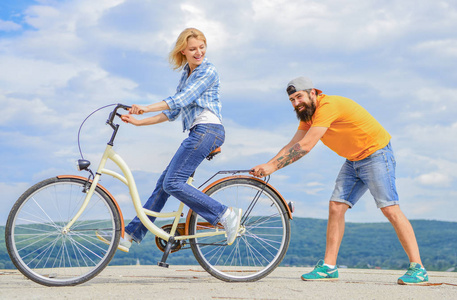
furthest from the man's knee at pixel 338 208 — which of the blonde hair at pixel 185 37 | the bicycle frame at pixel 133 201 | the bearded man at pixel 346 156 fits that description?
the blonde hair at pixel 185 37

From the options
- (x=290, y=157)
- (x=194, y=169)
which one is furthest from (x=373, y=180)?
(x=194, y=169)

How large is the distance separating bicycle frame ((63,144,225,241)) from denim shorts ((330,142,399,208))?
1352 mm

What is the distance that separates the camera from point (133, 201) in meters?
4.53

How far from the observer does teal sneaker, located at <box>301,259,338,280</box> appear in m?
5.09

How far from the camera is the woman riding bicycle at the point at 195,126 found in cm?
434

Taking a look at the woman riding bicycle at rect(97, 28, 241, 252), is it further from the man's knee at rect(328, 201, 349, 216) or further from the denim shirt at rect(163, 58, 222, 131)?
the man's knee at rect(328, 201, 349, 216)

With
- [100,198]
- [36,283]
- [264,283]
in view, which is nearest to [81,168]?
[100,198]

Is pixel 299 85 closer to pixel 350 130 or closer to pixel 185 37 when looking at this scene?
pixel 350 130

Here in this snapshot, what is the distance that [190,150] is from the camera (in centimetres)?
436

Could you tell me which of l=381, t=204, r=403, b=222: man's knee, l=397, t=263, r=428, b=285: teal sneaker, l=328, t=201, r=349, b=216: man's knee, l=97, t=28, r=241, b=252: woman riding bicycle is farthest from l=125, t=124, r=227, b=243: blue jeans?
l=397, t=263, r=428, b=285: teal sneaker

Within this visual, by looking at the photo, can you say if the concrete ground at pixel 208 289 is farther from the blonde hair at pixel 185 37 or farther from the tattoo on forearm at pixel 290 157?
the blonde hair at pixel 185 37

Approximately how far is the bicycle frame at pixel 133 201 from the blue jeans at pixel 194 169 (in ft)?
0.53

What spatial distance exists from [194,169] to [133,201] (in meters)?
0.62

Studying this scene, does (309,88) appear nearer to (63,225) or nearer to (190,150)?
(190,150)
